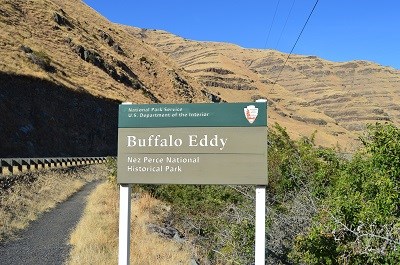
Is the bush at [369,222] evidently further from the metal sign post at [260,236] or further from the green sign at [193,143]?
the green sign at [193,143]

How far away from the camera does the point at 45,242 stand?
9.98 m

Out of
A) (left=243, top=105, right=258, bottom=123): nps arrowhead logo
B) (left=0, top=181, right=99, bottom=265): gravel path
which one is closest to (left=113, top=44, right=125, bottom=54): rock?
(left=0, top=181, right=99, bottom=265): gravel path

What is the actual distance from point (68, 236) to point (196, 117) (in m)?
6.22

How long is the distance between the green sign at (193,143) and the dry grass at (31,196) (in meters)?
5.70

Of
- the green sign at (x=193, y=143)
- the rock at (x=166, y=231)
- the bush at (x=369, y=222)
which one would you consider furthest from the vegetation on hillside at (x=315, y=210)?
the green sign at (x=193, y=143)

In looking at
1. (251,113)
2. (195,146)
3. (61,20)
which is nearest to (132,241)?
(195,146)

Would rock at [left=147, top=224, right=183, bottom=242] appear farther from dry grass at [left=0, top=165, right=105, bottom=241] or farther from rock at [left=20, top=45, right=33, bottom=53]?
rock at [left=20, top=45, right=33, bottom=53]

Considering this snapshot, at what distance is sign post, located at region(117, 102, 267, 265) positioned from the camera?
5.53 m

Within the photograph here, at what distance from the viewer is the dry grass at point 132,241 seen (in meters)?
8.17

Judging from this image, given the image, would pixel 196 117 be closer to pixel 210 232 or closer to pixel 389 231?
pixel 389 231

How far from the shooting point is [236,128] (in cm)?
561

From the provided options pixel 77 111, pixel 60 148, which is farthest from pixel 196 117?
pixel 77 111

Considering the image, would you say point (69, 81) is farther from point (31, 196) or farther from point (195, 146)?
point (195, 146)

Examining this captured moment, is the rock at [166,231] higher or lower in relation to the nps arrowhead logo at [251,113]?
lower
